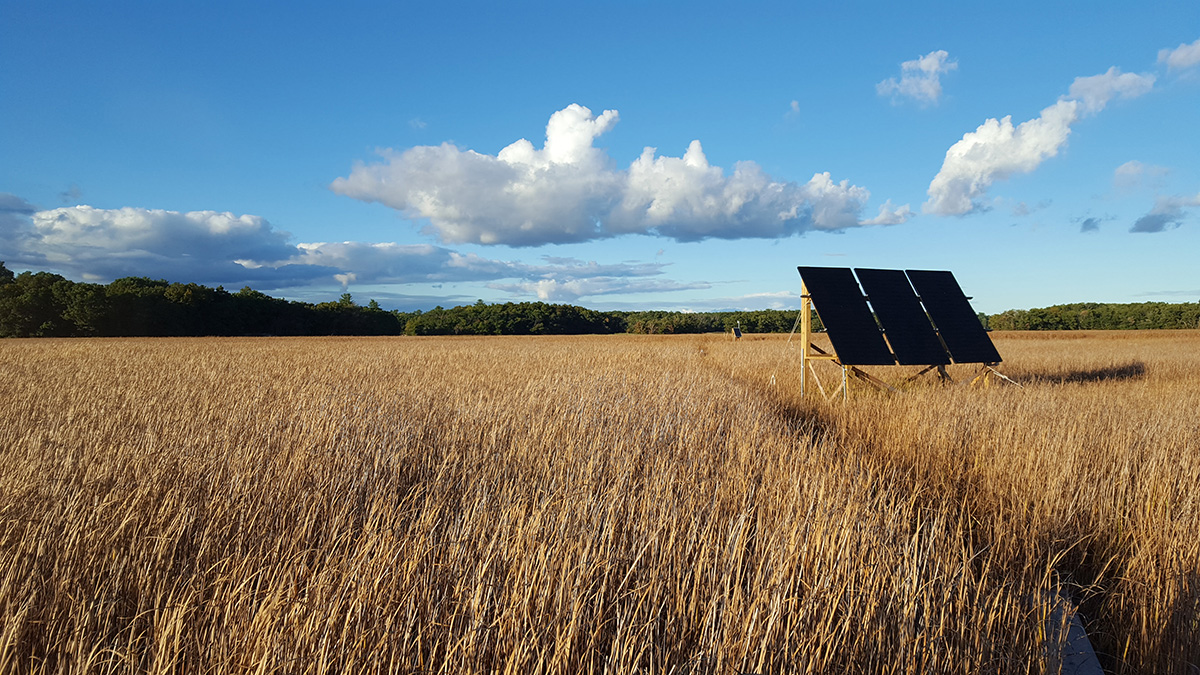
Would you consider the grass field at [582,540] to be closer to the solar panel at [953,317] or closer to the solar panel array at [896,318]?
the solar panel array at [896,318]

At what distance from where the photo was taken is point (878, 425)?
7852mm

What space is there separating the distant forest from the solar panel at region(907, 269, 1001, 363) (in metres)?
33.2

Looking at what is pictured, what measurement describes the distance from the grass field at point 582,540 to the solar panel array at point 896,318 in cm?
344

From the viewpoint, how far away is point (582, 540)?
311cm

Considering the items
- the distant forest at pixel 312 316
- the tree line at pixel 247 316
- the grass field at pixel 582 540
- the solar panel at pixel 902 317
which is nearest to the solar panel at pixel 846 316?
the solar panel at pixel 902 317

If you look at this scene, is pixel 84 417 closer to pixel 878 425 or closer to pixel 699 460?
pixel 699 460

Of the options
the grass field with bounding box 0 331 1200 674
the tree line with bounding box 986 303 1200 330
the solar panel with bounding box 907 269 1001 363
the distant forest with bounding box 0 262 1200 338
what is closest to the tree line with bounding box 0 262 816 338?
the distant forest with bounding box 0 262 1200 338

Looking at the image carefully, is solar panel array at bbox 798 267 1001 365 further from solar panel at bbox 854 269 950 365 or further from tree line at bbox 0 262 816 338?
tree line at bbox 0 262 816 338

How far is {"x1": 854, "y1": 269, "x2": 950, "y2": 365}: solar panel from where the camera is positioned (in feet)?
38.4

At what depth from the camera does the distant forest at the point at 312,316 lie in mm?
52406

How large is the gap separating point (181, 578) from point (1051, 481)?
6.22 meters

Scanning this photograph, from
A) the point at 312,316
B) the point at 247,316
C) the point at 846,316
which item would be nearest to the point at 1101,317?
the point at 846,316

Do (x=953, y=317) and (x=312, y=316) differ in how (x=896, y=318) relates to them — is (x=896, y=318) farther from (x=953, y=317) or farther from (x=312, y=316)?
(x=312, y=316)

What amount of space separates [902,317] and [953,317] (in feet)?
4.64
